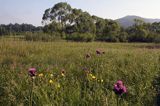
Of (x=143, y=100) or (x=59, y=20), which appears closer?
(x=143, y=100)

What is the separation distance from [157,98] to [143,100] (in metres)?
0.23

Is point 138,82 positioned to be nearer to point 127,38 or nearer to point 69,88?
point 69,88

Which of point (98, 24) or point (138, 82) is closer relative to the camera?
point (138, 82)

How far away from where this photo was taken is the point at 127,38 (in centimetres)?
5334

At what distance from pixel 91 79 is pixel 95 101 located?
1.06 meters

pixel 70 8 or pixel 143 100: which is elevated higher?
pixel 70 8

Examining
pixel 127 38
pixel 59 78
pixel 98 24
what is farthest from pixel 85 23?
pixel 59 78

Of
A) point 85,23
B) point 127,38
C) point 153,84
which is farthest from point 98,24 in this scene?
point 153,84

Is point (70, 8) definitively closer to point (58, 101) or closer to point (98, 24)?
point (98, 24)

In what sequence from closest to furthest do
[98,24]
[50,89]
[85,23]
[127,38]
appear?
[50,89], [127,38], [85,23], [98,24]

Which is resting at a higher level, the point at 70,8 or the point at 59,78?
the point at 70,8

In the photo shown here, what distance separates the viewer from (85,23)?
57.7 meters

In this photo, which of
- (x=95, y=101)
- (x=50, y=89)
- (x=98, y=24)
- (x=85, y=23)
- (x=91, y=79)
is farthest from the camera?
(x=98, y=24)

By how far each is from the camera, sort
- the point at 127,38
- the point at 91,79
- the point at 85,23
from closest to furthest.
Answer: the point at 91,79, the point at 127,38, the point at 85,23
